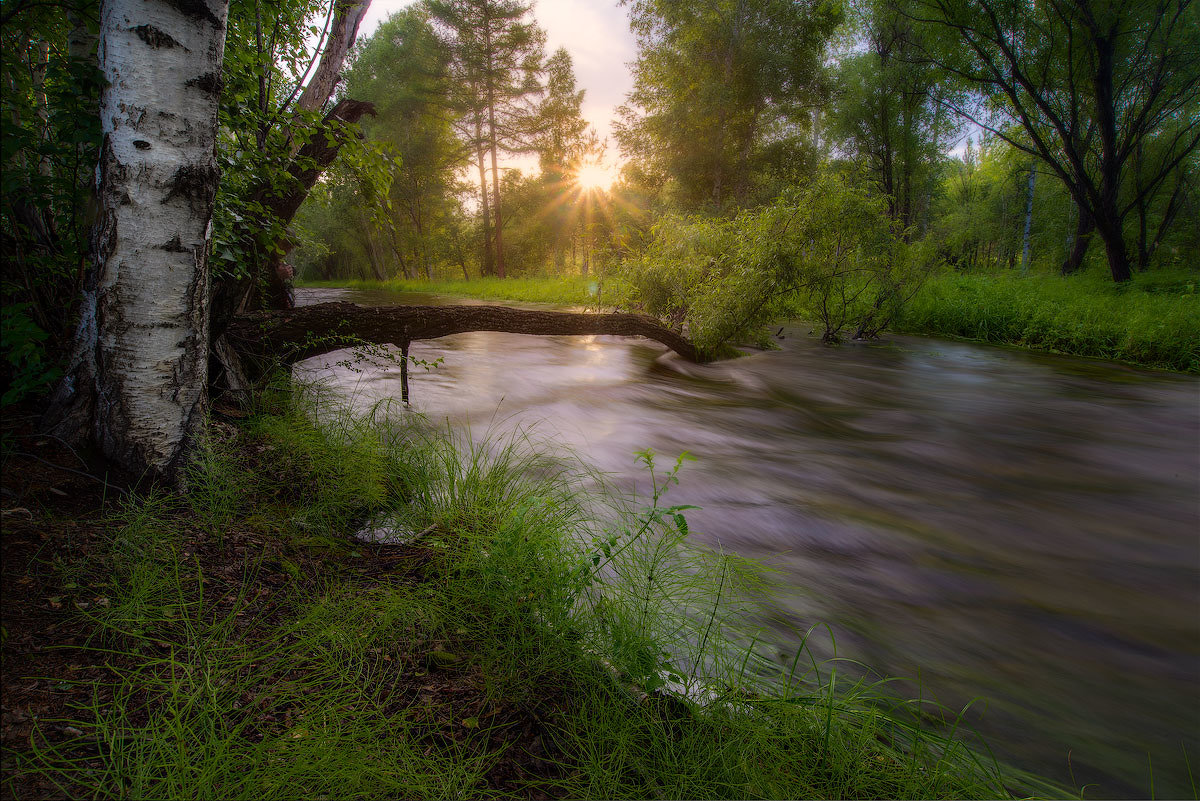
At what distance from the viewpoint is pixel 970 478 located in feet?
15.3

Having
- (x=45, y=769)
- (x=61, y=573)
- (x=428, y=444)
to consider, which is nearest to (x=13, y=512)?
(x=61, y=573)

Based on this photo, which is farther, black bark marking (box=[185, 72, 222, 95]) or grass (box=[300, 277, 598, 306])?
grass (box=[300, 277, 598, 306])

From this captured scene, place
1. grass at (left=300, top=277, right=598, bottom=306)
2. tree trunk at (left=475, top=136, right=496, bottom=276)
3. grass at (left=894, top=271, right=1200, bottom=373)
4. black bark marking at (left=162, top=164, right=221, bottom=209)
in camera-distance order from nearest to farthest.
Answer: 1. black bark marking at (left=162, top=164, right=221, bottom=209)
2. grass at (left=894, top=271, right=1200, bottom=373)
3. grass at (left=300, top=277, right=598, bottom=306)
4. tree trunk at (left=475, top=136, right=496, bottom=276)

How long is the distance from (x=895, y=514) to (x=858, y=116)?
72.6ft

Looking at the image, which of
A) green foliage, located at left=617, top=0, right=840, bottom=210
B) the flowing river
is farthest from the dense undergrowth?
green foliage, located at left=617, top=0, right=840, bottom=210

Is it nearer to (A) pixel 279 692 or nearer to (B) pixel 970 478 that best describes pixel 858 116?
(B) pixel 970 478

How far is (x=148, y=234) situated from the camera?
2.24m

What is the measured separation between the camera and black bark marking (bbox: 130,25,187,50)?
2.16 metres

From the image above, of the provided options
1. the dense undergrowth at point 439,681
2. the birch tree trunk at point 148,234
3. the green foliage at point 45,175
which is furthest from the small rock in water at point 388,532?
the green foliage at point 45,175

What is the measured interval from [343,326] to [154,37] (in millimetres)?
2487

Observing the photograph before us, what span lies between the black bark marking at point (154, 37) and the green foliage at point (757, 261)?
7.90 m

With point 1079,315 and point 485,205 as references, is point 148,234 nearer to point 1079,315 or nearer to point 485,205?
point 1079,315

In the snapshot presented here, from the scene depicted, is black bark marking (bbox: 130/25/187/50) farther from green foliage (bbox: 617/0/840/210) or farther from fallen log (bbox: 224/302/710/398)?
green foliage (bbox: 617/0/840/210)

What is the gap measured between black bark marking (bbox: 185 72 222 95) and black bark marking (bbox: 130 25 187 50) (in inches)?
5.6
